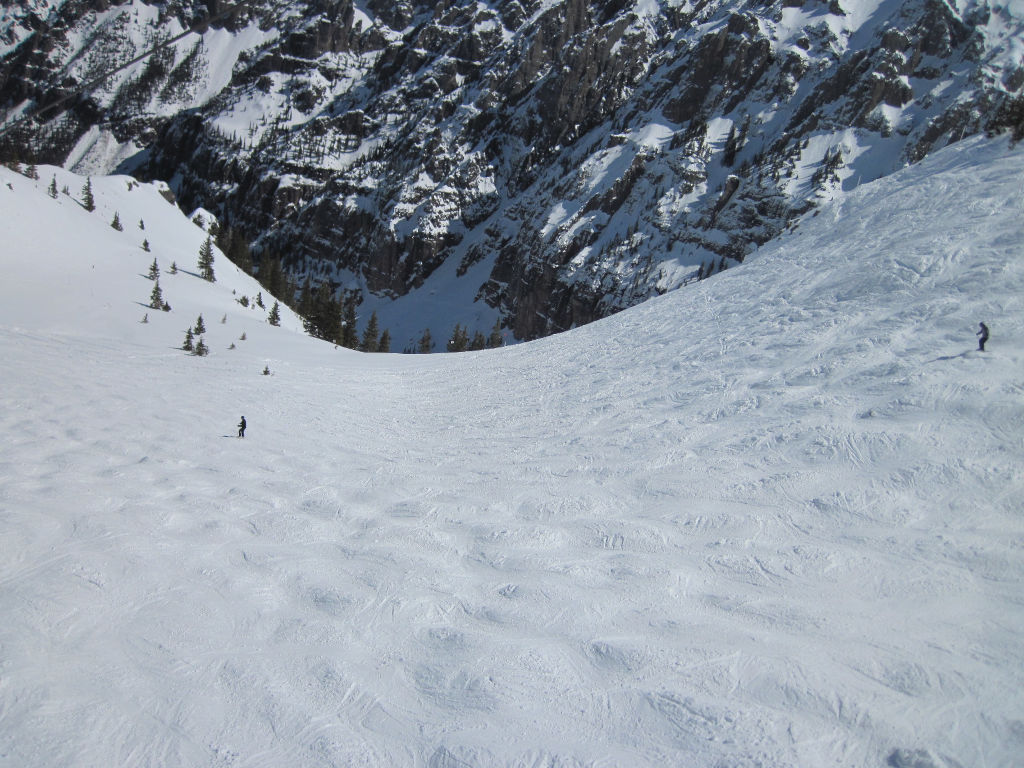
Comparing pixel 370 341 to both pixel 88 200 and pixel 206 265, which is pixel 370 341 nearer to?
pixel 206 265

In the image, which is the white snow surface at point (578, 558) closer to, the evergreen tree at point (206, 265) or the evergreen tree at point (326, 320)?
the evergreen tree at point (206, 265)

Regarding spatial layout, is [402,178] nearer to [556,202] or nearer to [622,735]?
[556,202]

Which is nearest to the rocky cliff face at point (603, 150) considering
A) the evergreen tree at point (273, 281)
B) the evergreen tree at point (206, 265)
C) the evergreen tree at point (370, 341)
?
the evergreen tree at point (273, 281)

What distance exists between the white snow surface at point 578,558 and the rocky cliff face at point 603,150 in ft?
350

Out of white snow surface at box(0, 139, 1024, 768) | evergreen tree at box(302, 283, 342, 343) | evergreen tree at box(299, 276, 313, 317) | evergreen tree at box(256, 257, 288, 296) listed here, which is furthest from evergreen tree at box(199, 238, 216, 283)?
white snow surface at box(0, 139, 1024, 768)

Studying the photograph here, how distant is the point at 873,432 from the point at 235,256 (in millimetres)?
79972

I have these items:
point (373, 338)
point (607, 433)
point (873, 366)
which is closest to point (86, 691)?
point (607, 433)

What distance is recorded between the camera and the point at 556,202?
14362 centimetres

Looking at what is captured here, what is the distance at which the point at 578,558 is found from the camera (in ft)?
24.7

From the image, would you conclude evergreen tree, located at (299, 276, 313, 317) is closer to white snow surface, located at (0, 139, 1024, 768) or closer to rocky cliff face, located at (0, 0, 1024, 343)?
white snow surface, located at (0, 139, 1024, 768)

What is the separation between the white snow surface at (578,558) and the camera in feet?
15.8

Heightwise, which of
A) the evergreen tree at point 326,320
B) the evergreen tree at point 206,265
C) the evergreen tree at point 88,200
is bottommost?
the evergreen tree at point 326,320

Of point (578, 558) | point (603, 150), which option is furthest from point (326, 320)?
point (603, 150)

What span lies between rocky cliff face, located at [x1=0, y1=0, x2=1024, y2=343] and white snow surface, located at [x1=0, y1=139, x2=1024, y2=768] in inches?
4201
